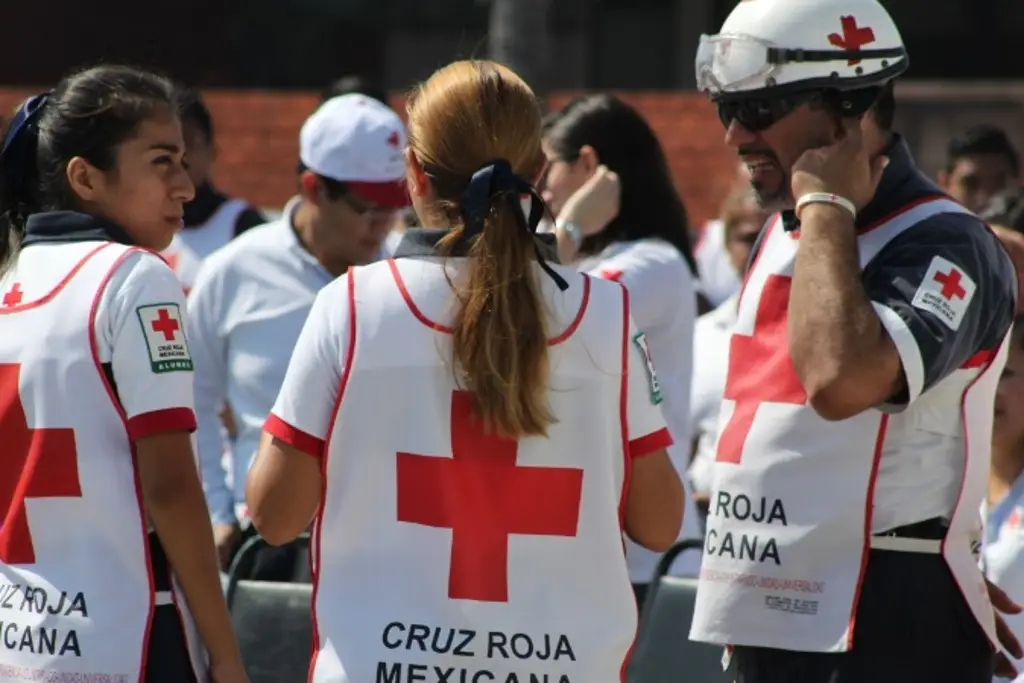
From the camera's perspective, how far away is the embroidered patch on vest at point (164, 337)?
125 inches

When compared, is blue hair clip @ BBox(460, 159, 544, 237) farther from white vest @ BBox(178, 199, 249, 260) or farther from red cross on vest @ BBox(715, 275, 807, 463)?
white vest @ BBox(178, 199, 249, 260)

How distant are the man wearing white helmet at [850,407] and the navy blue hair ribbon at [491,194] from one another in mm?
415

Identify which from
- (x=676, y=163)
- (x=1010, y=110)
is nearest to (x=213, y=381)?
(x=676, y=163)

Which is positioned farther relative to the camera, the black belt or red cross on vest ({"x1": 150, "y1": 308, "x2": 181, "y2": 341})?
red cross on vest ({"x1": 150, "y1": 308, "x2": 181, "y2": 341})

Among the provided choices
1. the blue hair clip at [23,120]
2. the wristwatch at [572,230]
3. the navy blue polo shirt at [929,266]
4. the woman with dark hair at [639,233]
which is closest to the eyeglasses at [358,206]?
the woman with dark hair at [639,233]

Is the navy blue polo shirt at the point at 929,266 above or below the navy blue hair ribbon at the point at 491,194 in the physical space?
below

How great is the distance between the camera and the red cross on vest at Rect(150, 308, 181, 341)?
10.5ft

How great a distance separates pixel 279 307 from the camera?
16.6ft

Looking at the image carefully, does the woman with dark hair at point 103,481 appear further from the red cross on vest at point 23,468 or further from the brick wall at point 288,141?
the brick wall at point 288,141

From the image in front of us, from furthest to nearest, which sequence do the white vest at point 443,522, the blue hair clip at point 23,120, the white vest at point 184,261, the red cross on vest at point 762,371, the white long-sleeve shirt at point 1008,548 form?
the white vest at point 184,261
the white long-sleeve shirt at point 1008,548
the blue hair clip at point 23,120
the red cross on vest at point 762,371
the white vest at point 443,522

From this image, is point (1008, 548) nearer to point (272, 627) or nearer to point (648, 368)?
point (648, 368)

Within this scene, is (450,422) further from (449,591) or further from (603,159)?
(603,159)

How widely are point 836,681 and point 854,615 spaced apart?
0.11 metres

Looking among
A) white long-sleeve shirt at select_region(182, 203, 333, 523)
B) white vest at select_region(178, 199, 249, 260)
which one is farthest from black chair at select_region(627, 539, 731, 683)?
white vest at select_region(178, 199, 249, 260)
